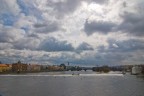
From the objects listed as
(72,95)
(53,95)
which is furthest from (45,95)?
(72,95)

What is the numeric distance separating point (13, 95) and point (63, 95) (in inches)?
594

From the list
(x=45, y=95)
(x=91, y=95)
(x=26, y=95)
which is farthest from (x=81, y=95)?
(x=26, y=95)

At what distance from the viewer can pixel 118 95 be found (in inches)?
3718

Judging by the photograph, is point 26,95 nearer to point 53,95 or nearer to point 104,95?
point 53,95

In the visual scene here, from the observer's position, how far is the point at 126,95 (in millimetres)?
94562

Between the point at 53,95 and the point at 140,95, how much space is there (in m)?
26.3

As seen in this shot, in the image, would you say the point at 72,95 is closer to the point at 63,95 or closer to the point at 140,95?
the point at 63,95

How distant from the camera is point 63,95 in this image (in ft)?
301

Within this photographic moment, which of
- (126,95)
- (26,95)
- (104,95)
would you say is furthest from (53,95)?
(126,95)

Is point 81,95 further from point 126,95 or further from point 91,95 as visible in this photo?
point 126,95

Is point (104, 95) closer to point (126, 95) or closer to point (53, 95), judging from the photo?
point (126, 95)

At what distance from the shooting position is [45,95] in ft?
301

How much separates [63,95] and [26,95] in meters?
11.1

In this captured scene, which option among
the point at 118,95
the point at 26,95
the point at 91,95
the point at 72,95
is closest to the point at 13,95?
the point at 26,95
